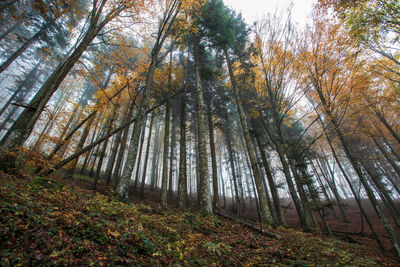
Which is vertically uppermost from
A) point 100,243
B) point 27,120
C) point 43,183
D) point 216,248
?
point 27,120

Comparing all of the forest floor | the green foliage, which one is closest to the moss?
the forest floor

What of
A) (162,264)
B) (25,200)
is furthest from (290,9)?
(25,200)

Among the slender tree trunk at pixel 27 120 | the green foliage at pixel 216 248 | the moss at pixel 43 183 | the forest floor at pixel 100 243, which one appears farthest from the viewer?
the slender tree trunk at pixel 27 120

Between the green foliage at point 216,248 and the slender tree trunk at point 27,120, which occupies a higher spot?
the slender tree trunk at point 27,120

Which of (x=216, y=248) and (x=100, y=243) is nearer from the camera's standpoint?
(x=100, y=243)

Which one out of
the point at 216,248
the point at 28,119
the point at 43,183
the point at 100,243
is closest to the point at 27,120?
the point at 28,119

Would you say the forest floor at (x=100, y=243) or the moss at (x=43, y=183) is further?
the moss at (x=43, y=183)

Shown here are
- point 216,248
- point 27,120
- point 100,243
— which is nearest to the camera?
point 100,243

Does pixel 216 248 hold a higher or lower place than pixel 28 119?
lower

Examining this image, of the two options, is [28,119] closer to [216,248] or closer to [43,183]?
[43,183]

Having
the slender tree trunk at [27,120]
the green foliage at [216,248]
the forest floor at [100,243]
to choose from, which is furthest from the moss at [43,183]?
the green foliage at [216,248]

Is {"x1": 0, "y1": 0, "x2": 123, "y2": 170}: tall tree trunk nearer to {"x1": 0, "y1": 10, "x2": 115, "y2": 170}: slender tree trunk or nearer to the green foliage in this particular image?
{"x1": 0, "y1": 10, "x2": 115, "y2": 170}: slender tree trunk

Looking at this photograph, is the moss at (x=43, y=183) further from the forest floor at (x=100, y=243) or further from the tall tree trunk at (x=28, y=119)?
the tall tree trunk at (x=28, y=119)

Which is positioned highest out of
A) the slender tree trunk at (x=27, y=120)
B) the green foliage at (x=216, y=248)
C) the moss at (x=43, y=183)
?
the slender tree trunk at (x=27, y=120)
